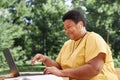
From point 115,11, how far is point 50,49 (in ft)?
22.9

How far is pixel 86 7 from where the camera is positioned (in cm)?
2697

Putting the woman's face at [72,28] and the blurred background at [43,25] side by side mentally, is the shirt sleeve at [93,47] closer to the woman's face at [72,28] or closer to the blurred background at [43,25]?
the woman's face at [72,28]

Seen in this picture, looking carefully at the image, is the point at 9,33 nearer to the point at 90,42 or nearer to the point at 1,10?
the point at 1,10

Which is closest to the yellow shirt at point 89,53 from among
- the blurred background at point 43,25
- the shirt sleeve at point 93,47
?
the shirt sleeve at point 93,47

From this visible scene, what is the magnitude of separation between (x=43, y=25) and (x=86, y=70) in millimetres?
25957

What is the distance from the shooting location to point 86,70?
2039 millimetres

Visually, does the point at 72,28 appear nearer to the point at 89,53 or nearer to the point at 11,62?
the point at 89,53

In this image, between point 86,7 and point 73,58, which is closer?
point 73,58

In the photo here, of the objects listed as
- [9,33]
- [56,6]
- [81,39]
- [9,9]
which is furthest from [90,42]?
[56,6]

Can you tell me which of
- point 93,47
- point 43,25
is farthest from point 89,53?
point 43,25

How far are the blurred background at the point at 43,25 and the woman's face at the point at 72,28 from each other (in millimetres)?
21043

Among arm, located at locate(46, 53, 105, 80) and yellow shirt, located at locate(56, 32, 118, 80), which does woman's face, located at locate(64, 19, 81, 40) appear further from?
arm, located at locate(46, 53, 105, 80)

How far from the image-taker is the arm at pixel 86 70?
2035mm

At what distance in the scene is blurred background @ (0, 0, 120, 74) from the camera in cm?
2494
